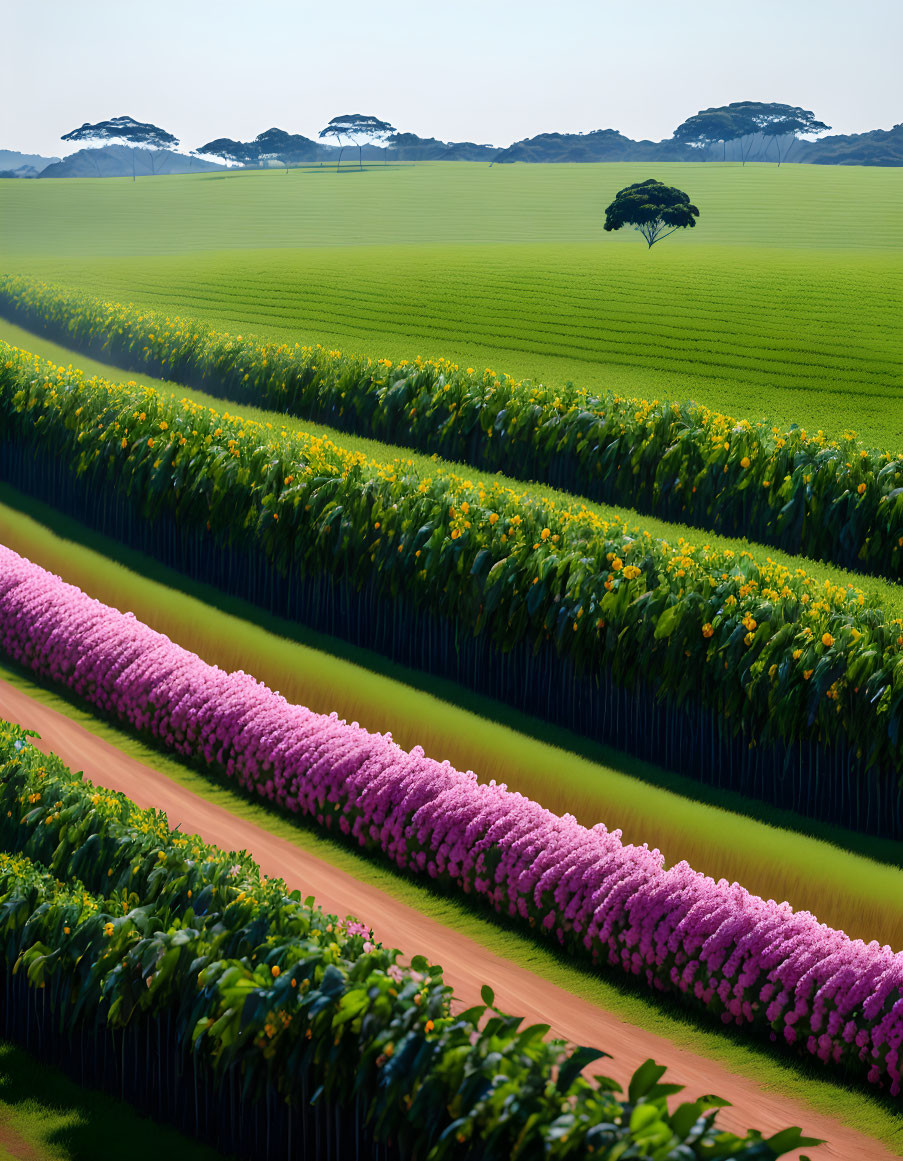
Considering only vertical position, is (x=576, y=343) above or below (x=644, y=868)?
above

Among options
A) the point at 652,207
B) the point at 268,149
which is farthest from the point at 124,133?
the point at 652,207

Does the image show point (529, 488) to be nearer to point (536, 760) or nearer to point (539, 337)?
point (536, 760)

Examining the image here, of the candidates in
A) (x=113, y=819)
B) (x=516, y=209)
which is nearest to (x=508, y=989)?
(x=113, y=819)

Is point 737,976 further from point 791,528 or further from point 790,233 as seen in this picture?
point 790,233

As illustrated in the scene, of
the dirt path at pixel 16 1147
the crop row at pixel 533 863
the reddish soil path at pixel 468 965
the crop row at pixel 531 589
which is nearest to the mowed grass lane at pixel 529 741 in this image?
the crop row at pixel 531 589

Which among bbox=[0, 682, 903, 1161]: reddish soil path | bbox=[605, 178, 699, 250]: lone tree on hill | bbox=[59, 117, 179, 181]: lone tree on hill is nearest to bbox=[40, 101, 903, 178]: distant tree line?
bbox=[59, 117, 179, 181]: lone tree on hill

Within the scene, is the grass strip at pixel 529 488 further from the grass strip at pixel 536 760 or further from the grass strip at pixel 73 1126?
the grass strip at pixel 73 1126

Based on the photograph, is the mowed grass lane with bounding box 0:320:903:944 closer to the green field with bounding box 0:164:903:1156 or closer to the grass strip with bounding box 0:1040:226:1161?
the green field with bounding box 0:164:903:1156
